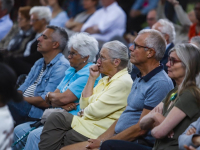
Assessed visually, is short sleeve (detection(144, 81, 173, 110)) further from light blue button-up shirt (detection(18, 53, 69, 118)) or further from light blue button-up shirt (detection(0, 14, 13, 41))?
light blue button-up shirt (detection(0, 14, 13, 41))

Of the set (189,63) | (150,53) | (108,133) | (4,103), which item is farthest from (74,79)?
(4,103)

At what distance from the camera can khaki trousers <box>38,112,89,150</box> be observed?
13.3ft

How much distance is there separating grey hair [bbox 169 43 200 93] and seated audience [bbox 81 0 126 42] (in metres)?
4.09

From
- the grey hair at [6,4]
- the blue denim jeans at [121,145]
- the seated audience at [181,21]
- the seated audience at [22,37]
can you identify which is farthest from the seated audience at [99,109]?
the grey hair at [6,4]

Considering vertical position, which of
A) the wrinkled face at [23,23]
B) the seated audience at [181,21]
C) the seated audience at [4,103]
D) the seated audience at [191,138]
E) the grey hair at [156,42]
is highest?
the seated audience at [4,103]

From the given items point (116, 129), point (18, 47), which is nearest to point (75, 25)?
point (18, 47)

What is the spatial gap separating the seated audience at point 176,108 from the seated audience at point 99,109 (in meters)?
0.64

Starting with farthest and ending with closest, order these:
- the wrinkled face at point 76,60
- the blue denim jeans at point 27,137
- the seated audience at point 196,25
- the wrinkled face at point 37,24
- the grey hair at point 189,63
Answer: the wrinkled face at point 37,24 → the seated audience at point 196,25 → the wrinkled face at point 76,60 → the blue denim jeans at point 27,137 → the grey hair at point 189,63

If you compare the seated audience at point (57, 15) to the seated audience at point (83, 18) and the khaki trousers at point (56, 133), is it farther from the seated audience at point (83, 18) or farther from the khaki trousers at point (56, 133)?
the khaki trousers at point (56, 133)

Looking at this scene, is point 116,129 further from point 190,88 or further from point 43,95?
point 43,95

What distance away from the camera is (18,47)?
7.53 meters

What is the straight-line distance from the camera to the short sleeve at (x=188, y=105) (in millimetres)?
2984

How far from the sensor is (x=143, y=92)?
140 inches

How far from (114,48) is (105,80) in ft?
1.17
